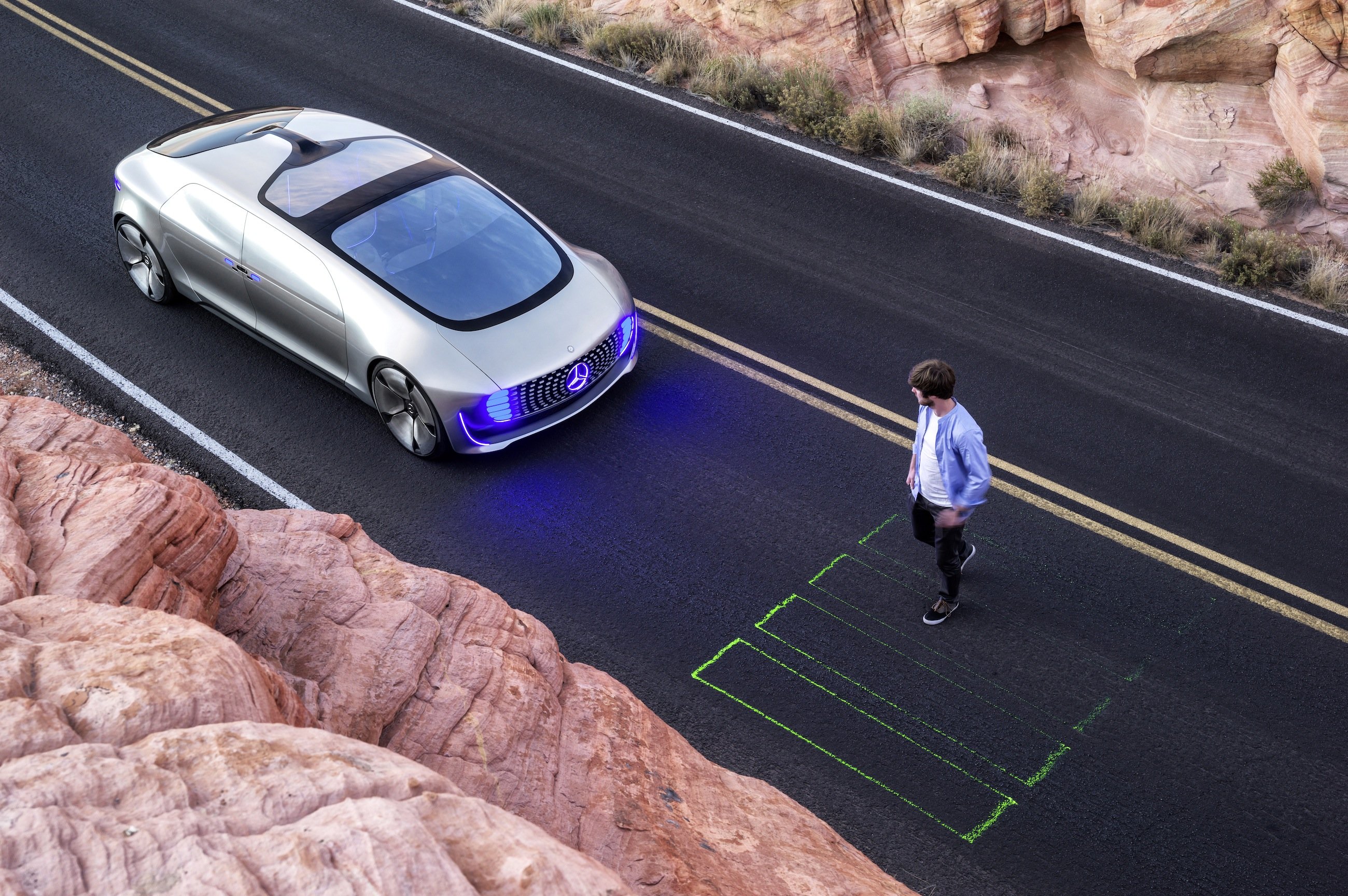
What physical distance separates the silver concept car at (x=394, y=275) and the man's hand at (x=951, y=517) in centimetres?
308

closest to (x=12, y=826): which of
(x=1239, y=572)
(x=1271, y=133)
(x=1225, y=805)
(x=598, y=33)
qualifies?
(x=1225, y=805)

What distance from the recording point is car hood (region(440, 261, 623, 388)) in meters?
7.86

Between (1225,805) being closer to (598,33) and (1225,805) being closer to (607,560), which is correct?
(607,560)

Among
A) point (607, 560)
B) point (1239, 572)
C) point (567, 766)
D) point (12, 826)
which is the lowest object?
point (607, 560)

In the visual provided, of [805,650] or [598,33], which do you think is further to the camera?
[598,33]

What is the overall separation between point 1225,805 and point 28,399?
23.2 ft

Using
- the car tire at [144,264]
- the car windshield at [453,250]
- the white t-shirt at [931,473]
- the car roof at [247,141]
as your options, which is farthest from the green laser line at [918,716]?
the car tire at [144,264]

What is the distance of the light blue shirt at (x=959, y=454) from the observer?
20.0 ft

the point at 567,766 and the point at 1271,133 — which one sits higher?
the point at 1271,133

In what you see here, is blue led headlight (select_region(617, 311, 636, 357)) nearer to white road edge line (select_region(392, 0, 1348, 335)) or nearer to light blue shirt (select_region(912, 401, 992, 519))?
light blue shirt (select_region(912, 401, 992, 519))

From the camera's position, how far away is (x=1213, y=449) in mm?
8297

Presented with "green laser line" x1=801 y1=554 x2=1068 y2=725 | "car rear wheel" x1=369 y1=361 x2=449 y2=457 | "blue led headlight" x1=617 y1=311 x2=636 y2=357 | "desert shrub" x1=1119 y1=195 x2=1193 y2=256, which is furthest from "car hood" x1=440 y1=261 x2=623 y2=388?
"desert shrub" x1=1119 y1=195 x2=1193 y2=256

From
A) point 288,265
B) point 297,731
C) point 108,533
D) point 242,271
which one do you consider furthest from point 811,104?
point 297,731

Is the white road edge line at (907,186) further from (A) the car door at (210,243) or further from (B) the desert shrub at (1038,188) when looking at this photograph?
(A) the car door at (210,243)
